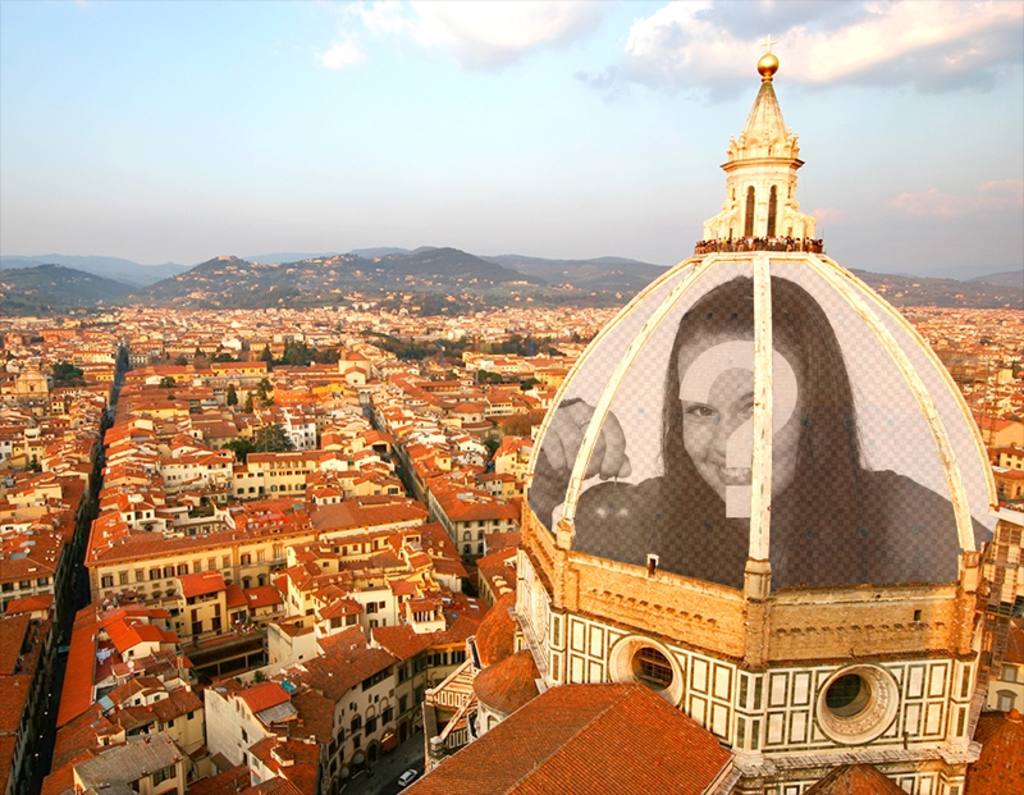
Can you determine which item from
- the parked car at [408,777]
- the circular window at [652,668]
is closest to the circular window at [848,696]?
the circular window at [652,668]

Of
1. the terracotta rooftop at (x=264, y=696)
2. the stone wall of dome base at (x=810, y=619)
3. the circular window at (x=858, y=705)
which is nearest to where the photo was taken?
the stone wall of dome base at (x=810, y=619)

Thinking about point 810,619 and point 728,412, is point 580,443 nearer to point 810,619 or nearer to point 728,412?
point 728,412

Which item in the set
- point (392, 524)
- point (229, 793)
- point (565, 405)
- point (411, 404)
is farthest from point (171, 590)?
point (411, 404)

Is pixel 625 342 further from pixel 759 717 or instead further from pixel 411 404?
pixel 411 404

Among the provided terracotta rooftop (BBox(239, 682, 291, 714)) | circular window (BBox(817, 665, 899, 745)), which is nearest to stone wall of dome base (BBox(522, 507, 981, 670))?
circular window (BBox(817, 665, 899, 745))

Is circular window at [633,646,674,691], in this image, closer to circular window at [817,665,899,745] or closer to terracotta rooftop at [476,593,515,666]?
circular window at [817,665,899,745]

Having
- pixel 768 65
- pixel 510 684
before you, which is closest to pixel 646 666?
pixel 510 684

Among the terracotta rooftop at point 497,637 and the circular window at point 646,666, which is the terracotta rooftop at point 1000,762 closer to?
the circular window at point 646,666
